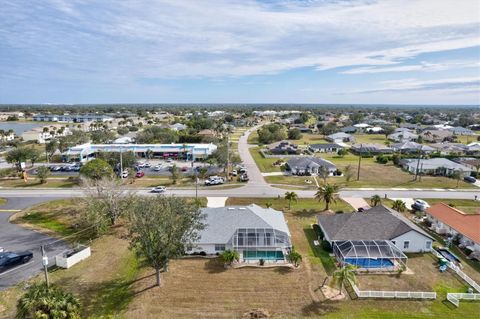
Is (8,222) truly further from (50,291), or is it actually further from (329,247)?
(329,247)

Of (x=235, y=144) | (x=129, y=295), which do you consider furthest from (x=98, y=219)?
(x=235, y=144)

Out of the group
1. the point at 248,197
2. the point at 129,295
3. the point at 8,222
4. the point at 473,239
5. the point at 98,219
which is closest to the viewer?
the point at 129,295

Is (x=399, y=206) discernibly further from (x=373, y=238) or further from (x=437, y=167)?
(x=437, y=167)

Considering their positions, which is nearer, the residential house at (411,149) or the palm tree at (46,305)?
the palm tree at (46,305)

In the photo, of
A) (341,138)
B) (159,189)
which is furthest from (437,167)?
(159,189)

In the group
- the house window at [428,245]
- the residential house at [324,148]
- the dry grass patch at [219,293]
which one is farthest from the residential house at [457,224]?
the residential house at [324,148]

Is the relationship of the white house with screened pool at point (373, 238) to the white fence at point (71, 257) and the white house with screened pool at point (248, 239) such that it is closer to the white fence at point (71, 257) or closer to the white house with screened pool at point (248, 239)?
the white house with screened pool at point (248, 239)
